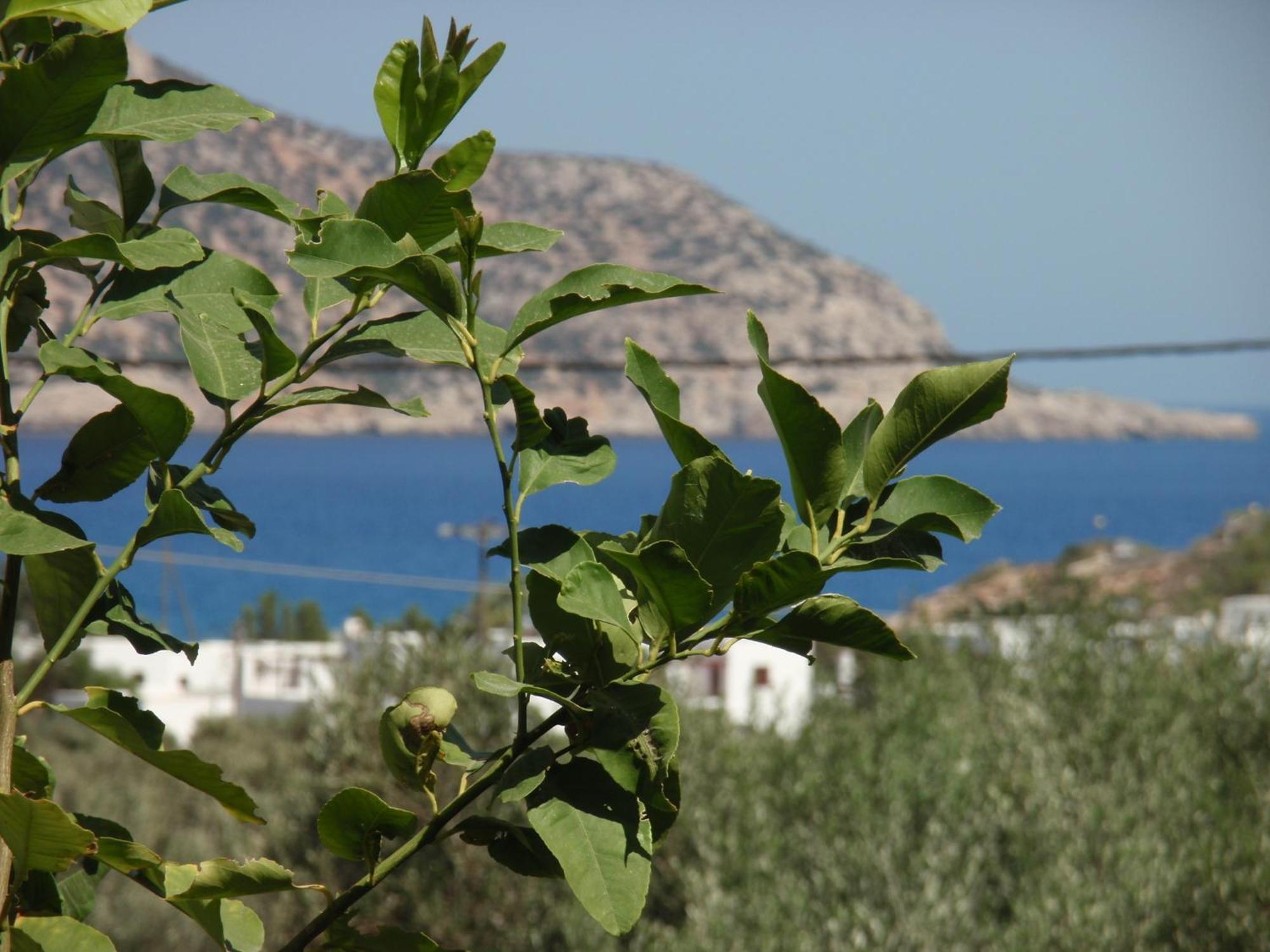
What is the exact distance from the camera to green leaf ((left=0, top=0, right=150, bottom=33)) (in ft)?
2.77

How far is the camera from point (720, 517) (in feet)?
2.67

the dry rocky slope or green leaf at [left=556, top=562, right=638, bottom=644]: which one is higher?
green leaf at [left=556, top=562, right=638, bottom=644]

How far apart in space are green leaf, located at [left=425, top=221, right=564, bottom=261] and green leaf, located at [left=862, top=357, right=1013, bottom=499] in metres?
0.29

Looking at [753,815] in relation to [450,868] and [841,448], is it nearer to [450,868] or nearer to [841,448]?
[450,868]

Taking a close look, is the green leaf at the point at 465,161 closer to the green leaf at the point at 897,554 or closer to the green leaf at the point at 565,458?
the green leaf at the point at 565,458

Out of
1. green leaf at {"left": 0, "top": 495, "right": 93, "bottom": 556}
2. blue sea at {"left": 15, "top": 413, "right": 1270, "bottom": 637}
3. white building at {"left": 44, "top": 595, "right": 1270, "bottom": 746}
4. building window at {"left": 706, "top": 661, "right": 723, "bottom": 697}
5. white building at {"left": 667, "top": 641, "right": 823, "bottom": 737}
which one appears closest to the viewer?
green leaf at {"left": 0, "top": 495, "right": 93, "bottom": 556}

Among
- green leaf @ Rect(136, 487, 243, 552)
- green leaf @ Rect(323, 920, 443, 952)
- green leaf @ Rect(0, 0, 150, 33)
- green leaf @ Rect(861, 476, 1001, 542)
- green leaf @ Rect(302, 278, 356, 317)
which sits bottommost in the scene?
green leaf @ Rect(323, 920, 443, 952)

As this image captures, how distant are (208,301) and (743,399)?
4313 inches

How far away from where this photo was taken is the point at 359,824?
90 cm

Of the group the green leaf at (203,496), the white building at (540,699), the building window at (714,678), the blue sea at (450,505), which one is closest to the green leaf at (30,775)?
the green leaf at (203,496)

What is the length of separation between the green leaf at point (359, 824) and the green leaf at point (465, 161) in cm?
40

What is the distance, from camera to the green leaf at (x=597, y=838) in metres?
0.78

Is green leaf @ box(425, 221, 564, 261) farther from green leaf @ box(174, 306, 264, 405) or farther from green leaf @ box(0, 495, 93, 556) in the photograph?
green leaf @ box(0, 495, 93, 556)

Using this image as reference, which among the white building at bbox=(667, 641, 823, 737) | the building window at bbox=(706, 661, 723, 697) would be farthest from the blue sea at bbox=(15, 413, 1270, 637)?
the white building at bbox=(667, 641, 823, 737)
